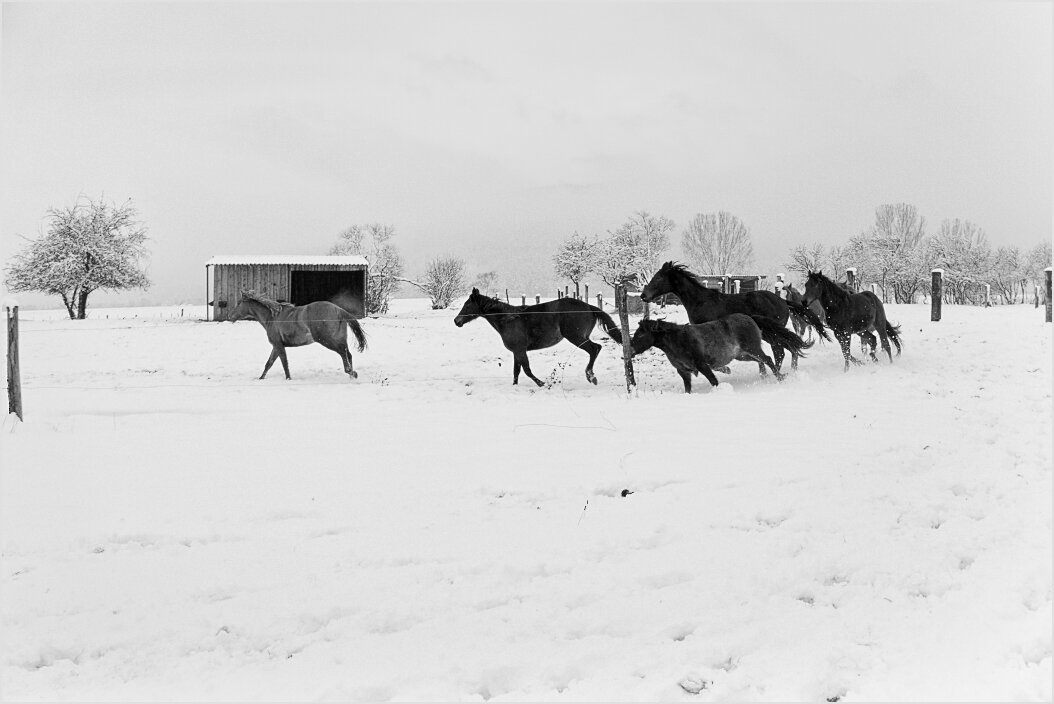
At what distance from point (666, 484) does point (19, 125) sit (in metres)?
7.46

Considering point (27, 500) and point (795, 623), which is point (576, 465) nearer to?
point (795, 623)

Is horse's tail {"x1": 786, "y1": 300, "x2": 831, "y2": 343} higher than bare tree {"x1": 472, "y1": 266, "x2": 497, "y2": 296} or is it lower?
lower

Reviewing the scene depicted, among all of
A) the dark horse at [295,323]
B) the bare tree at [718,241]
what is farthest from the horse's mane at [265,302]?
the bare tree at [718,241]

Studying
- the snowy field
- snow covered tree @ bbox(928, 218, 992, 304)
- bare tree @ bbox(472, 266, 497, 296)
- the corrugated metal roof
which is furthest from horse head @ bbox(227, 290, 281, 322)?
snow covered tree @ bbox(928, 218, 992, 304)

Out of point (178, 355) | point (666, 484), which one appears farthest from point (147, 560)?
point (178, 355)

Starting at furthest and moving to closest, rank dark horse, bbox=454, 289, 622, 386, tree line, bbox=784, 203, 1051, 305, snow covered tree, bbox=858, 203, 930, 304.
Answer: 1. tree line, bbox=784, 203, 1051, 305
2. snow covered tree, bbox=858, 203, 930, 304
3. dark horse, bbox=454, 289, 622, 386

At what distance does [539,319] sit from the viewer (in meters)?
8.79

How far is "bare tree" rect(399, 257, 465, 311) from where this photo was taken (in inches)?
595

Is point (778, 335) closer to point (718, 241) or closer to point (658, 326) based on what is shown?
point (658, 326)

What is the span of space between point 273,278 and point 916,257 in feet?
44.5

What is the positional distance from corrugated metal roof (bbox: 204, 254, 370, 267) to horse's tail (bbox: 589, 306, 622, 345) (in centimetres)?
516

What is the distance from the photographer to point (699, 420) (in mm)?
5840

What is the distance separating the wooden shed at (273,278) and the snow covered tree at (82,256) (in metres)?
1.81

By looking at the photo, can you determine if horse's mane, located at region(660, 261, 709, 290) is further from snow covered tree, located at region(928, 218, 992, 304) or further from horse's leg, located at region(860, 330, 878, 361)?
snow covered tree, located at region(928, 218, 992, 304)
